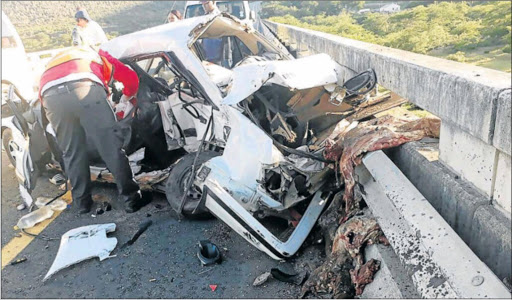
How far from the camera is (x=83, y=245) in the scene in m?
3.60

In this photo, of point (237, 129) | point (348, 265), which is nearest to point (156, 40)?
point (237, 129)

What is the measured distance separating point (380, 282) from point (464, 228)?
525 millimetres

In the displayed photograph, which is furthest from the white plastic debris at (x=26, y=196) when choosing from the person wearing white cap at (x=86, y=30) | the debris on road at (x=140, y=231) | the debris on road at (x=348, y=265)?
the person wearing white cap at (x=86, y=30)

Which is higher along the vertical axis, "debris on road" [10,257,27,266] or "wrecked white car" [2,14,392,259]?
"wrecked white car" [2,14,392,259]

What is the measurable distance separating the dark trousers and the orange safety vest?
4.4 inches

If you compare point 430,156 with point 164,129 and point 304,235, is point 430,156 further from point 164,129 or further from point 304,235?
point 164,129

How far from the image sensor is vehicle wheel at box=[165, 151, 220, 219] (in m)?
3.83

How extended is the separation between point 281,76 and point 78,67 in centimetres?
215

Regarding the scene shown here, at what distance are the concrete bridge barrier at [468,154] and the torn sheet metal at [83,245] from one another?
8.22ft

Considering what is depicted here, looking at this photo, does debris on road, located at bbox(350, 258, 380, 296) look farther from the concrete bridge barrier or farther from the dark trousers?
the dark trousers

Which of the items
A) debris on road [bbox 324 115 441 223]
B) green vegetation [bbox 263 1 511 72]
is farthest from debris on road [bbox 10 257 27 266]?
green vegetation [bbox 263 1 511 72]

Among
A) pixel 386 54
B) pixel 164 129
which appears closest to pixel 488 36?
pixel 386 54

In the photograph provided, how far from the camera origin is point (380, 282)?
227 centimetres

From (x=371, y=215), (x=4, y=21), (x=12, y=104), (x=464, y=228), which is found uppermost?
(x=4, y=21)
